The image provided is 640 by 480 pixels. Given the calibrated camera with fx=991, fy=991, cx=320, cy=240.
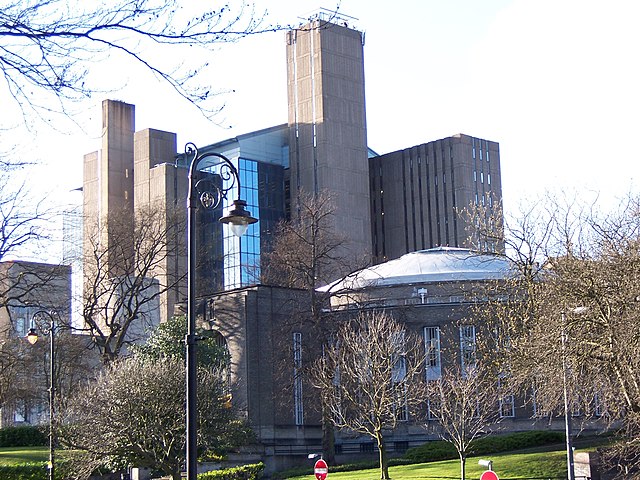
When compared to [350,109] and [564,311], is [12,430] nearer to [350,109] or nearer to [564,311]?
[564,311]

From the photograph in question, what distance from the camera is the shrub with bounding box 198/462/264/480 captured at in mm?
42375

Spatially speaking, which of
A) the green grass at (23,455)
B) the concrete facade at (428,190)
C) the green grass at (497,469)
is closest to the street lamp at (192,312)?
the green grass at (497,469)

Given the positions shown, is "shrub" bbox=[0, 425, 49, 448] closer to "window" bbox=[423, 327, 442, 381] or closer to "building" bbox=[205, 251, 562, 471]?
"building" bbox=[205, 251, 562, 471]

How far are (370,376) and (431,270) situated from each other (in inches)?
700

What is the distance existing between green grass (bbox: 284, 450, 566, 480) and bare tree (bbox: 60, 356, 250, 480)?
26.2ft

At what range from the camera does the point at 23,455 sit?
51281 mm

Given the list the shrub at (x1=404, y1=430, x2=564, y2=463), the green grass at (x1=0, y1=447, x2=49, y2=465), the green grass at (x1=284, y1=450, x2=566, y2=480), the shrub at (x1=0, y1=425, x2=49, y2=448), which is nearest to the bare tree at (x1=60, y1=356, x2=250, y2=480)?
the green grass at (x1=284, y1=450, x2=566, y2=480)

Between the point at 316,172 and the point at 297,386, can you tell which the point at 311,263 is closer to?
the point at 297,386

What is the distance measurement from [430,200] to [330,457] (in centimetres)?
6026

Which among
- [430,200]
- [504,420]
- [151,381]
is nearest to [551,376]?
[151,381]

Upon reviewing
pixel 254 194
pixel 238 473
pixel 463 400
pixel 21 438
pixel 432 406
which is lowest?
pixel 238 473

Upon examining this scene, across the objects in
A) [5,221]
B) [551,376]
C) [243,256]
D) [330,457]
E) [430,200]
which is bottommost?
[330,457]

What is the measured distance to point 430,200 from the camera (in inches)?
4161

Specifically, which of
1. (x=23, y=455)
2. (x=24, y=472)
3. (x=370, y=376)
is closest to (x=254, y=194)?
(x=23, y=455)
